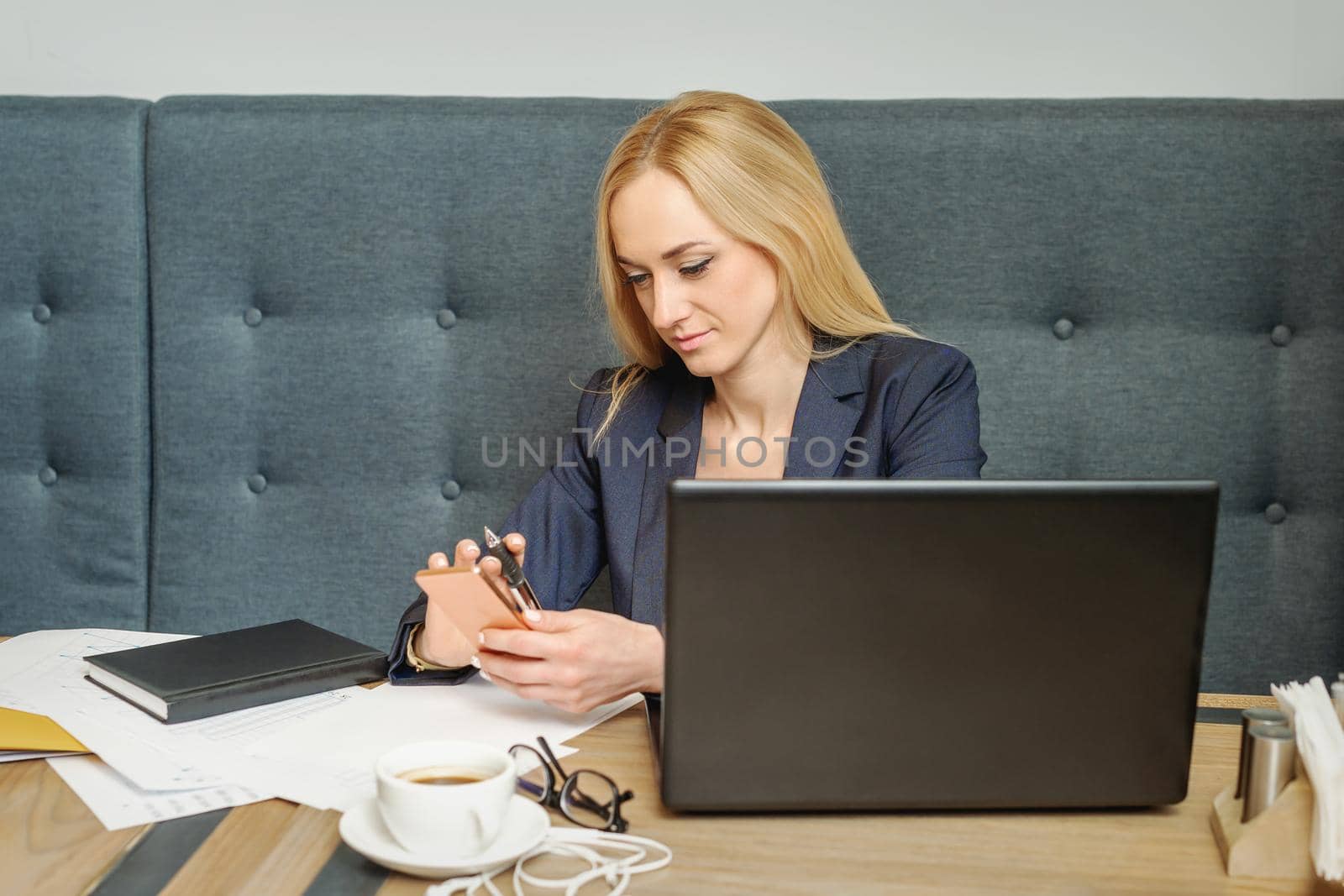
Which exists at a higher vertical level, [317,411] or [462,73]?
[462,73]

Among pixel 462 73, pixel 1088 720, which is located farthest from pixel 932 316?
pixel 1088 720

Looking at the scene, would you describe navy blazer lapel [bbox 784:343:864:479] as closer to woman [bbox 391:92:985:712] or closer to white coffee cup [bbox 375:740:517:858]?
woman [bbox 391:92:985:712]

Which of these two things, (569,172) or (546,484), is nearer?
(546,484)

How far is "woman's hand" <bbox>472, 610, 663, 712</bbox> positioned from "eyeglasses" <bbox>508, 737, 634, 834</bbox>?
0.07 metres

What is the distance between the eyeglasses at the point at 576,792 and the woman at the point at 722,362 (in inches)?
18.9

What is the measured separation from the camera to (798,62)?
1835 mm

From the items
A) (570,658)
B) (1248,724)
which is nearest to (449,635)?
(570,658)

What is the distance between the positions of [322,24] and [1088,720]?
5.34 feet

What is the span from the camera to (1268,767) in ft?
2.35

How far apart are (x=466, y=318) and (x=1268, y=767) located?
1275mm

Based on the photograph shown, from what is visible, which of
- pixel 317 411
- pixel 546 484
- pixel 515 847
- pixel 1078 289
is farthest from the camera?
pixel 317 411

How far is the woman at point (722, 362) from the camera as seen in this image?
1.41m

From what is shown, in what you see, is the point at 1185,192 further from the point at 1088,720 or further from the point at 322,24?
the point at 322,24

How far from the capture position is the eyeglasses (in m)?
0.78
